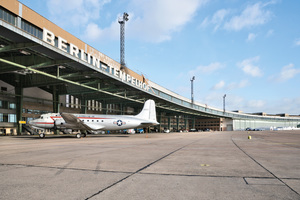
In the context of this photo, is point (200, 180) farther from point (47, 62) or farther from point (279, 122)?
point (279, 122)

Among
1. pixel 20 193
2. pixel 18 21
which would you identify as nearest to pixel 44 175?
pixel 20 193

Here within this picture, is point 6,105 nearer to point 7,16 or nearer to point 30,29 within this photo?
point 30,29

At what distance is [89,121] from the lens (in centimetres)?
3747

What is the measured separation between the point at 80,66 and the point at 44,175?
30.5 metres

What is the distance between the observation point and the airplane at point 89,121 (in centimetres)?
3381

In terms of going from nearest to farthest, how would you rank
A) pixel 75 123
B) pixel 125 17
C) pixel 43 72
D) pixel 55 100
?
pixel 43 72
pixel 75 123
pixel 55 100
pixel 125 17

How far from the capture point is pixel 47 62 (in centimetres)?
3175

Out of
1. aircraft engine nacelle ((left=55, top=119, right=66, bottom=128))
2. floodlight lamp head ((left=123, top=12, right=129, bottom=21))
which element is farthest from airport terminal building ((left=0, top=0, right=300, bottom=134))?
floodlight lamp head ((left=123, top=12, right=129, bottom=21))

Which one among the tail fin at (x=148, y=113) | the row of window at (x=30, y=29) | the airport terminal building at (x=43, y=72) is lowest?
the tail fin at (x=148, y=113)

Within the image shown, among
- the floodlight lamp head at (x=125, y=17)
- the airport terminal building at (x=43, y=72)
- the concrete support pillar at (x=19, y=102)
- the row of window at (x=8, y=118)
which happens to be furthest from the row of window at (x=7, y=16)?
the floodlight lamp head at (x=125, y=17)

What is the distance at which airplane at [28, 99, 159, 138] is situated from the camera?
111 ft

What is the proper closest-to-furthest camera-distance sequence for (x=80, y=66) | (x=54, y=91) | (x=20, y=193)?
(x=20, y=193)
(x=80, y=66)
(x=54, y=91)

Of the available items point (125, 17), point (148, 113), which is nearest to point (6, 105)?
point (148, 113)

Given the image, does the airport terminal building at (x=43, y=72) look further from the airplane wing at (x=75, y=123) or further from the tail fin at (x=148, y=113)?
the airplane wing at (x=75, y=123)
